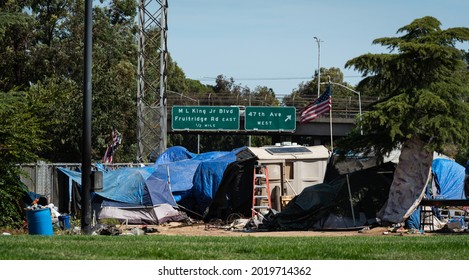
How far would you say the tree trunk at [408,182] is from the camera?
2639 cm

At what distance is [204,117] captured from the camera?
61781 millimetres

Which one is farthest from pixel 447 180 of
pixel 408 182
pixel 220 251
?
pixel 220 251

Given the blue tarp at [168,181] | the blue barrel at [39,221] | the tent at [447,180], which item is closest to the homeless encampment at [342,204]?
the tent at [447,180]

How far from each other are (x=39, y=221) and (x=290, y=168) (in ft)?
41.3

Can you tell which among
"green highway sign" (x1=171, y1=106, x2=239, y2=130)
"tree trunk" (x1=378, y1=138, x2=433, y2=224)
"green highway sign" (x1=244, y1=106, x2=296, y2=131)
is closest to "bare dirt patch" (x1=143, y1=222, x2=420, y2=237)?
"tree trunk" (x1=378, y1=138, x2=433, y2=224)

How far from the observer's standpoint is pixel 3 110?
24922 mm

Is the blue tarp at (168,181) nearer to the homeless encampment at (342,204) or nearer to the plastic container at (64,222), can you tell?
the plastic container at (64,222)

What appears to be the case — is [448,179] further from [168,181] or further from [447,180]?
[168,181]

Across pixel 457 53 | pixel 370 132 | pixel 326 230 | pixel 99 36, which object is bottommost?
pixel 326 230

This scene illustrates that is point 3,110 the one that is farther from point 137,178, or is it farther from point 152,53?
point 152,53

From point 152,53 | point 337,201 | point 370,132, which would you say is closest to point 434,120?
point 370,132

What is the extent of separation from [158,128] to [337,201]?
21.6m

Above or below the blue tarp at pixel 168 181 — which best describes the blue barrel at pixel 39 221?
below

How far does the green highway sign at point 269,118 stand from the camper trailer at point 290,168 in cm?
2748
